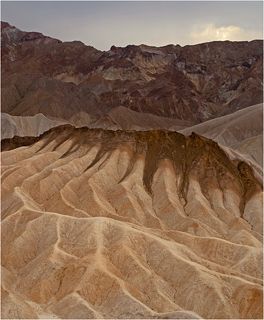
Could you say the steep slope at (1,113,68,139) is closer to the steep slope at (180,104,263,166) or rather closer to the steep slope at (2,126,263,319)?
the steep slope at (180,104,263,166)

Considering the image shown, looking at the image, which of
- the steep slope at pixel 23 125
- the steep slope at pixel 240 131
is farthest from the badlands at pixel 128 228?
the steep slope at pixel 23 125

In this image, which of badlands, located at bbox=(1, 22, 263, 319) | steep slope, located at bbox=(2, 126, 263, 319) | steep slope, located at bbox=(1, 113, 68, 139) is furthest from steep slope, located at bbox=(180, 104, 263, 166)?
steep slope, located at bbox=(2, 126, 263, 319)

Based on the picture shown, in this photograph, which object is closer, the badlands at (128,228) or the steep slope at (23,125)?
the badlands at (128,228)

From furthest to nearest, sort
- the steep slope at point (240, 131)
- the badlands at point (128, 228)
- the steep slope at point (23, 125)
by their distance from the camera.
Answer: the steep slope at point (23, 125)
the steep slope at point (240, 131)
the badlands at point (128, 228)

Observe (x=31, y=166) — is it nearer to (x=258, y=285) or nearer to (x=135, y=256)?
(x=135, y=256)

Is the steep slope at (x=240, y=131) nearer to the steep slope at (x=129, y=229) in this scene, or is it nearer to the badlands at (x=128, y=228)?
the badlands at (x=128, y=228)

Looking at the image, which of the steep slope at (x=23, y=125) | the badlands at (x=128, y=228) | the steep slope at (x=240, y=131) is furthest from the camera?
the steep slope at (x=23, y=125)

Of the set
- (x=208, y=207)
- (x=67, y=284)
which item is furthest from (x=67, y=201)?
(x=67, y=284)
